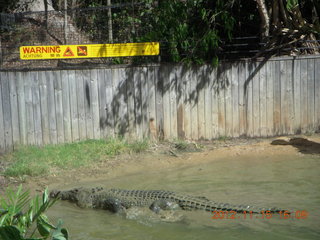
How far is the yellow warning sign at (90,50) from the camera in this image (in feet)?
29.6

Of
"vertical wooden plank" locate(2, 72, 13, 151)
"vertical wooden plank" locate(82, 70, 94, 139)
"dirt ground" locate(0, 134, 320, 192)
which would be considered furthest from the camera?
"vertical wooden plank" locate(82, 70, 94, 139)

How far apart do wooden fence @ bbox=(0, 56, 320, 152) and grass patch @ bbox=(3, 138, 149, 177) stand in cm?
37

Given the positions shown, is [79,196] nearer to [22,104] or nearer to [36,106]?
[36,106]

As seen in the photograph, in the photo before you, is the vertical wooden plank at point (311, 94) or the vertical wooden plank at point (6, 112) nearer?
the vertical wooden plank at point (6, 112)

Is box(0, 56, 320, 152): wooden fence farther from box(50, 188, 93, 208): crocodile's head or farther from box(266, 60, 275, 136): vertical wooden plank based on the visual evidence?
box(50, 188, 93, 208): crocodile's head

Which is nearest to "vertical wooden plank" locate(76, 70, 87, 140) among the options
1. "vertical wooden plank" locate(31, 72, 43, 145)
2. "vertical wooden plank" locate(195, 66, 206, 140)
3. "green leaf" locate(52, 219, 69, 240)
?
"vertical wooden plank" locate(31, 72, 43, 145)

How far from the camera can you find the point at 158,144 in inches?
355

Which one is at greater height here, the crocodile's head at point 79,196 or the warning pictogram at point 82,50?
the warning pictogram at point 82,50

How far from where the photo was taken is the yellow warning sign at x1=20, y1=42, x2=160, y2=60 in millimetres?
9023

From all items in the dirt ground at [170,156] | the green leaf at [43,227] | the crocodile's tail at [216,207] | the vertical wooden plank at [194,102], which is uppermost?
the vertical wooden plank at [194,102]

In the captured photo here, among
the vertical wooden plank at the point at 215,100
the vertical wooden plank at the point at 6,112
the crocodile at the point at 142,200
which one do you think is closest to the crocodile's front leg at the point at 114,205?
the crocodile at the point at 142,200

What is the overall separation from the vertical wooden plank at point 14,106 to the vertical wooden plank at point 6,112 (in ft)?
0.20

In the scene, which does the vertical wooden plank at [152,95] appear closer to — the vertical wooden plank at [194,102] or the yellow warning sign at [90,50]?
the yellow warning sign at [90,50]
